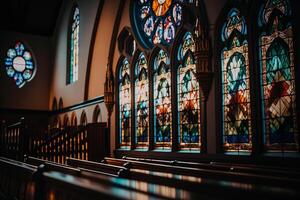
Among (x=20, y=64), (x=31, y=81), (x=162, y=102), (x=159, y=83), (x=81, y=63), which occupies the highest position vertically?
(x=20, y=64)

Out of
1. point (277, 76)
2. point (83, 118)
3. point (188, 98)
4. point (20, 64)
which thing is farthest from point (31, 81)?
point (277, 76)

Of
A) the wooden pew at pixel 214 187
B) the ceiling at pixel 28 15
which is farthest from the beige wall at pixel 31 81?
the wooden pew at pixel 214 187

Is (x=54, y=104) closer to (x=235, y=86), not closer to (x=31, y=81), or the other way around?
(x=31, y=81)

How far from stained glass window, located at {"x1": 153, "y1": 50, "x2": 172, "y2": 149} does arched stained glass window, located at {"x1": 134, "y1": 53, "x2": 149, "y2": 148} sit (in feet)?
1.43

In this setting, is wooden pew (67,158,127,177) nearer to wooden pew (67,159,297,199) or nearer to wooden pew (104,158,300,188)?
wooden pew (104,158,300,188)

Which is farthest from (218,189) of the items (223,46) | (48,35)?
(48,35)

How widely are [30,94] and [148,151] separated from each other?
404 inches

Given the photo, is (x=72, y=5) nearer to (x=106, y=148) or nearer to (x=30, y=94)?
(x=30, y=94)

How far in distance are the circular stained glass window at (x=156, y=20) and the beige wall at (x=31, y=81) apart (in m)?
8.82

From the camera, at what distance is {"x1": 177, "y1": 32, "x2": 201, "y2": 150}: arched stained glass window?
8.26 metres

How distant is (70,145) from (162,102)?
283 centimetres

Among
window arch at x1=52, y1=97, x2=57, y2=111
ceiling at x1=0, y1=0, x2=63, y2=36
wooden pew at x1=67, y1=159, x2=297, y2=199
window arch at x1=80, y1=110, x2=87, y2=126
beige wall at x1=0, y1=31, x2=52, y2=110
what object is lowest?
wooden pew at x1=67, y1=159, x2=297, y2=199

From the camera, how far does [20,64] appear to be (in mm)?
17828

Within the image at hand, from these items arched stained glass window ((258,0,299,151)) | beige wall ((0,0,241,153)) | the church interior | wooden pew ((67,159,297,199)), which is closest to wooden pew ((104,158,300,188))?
the church interior
